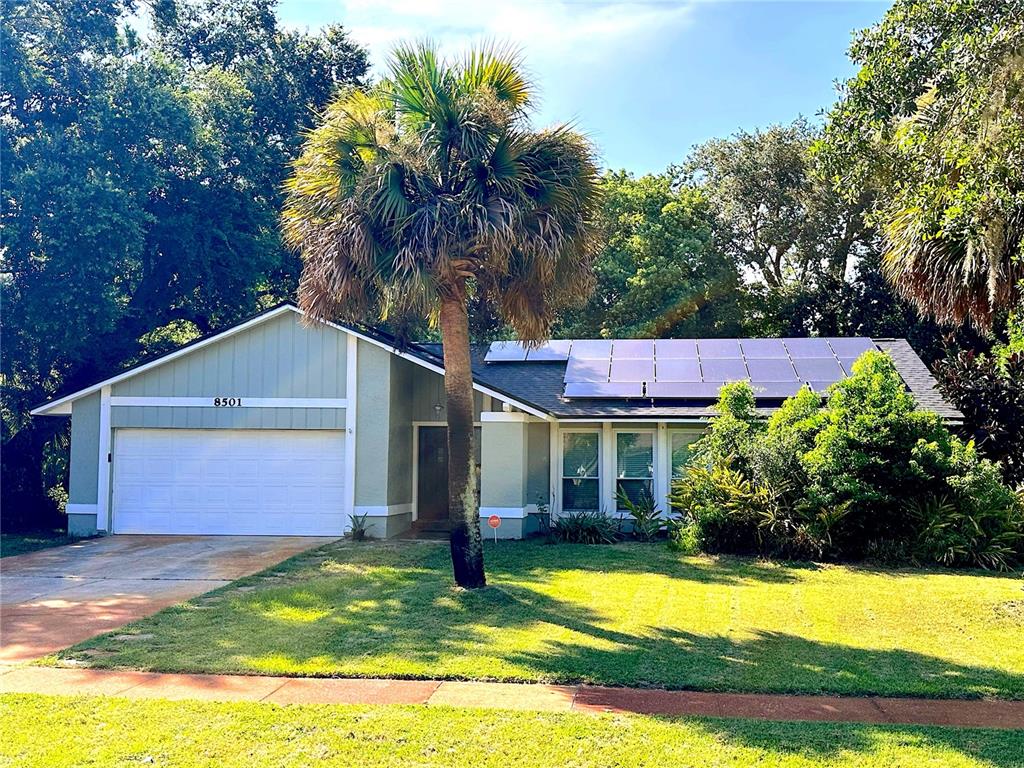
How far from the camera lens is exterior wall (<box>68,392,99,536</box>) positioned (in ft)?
55.4

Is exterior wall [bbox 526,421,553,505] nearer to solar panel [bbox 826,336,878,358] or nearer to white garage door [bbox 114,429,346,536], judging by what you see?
white garage door [bbox 114,429,346,536]

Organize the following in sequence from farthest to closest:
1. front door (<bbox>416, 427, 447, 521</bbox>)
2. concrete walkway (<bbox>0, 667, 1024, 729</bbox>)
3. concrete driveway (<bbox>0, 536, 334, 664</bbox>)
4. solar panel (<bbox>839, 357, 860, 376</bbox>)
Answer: front door (<bbox>416, 427, 447, 521</bbox>)
solar panel (<bbox>839, 357, 860, 376</bbox>)
concrete driveway (<bbox>0, 536, 334, 664</bbox>)
concrete walkway (<bbox>0, 667, 1024, 729</bbox>)

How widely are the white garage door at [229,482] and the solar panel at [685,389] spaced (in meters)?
6.49

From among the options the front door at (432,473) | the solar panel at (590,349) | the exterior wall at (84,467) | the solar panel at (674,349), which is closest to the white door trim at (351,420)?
the front door at (432,473)

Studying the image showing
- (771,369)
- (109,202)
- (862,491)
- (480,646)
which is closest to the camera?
(480,646)

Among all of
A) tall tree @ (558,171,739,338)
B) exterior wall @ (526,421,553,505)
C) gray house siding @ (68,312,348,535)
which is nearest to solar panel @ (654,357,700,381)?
exterior wall @ (526,421,553,505)

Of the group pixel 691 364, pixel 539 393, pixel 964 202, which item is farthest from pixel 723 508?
pixel 964 202

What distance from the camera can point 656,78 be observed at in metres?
13.5

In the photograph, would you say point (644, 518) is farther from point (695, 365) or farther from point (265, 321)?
point (265, 321)

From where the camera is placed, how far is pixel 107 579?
12.4m

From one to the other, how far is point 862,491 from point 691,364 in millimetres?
5850

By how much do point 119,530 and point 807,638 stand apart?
1356 centimetres

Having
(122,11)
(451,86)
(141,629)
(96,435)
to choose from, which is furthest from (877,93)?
(122,11)

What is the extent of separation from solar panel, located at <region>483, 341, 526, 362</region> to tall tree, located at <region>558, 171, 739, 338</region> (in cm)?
862
